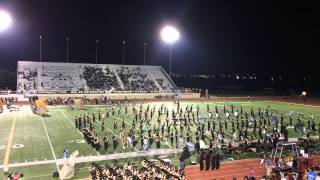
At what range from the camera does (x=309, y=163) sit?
17375mm

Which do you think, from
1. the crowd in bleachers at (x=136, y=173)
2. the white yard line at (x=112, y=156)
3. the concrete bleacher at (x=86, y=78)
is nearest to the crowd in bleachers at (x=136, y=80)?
the concrete bleacher at (x=86, y=78)

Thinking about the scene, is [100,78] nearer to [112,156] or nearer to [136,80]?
[136,80]

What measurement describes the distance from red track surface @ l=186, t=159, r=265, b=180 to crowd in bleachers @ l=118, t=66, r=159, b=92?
139ft

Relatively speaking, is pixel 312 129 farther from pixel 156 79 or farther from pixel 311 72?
pixel 311 72

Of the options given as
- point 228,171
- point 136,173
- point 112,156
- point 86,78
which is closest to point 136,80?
point 86,78

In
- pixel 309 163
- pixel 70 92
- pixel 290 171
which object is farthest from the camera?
pixel 70 92

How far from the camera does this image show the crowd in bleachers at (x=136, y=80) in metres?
61.7

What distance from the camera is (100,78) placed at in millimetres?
62344

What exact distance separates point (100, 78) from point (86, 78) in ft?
7.88

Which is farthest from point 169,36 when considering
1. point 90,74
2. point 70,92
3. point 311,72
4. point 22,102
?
point 311,72

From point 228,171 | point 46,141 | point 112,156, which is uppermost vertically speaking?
point 46,141

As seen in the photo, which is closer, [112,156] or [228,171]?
[228,171]

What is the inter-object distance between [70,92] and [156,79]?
742 inches

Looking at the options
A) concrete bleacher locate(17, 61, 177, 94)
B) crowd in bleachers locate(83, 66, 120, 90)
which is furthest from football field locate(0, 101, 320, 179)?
crowd in bleachers locate(83, 66, 120, 90)
